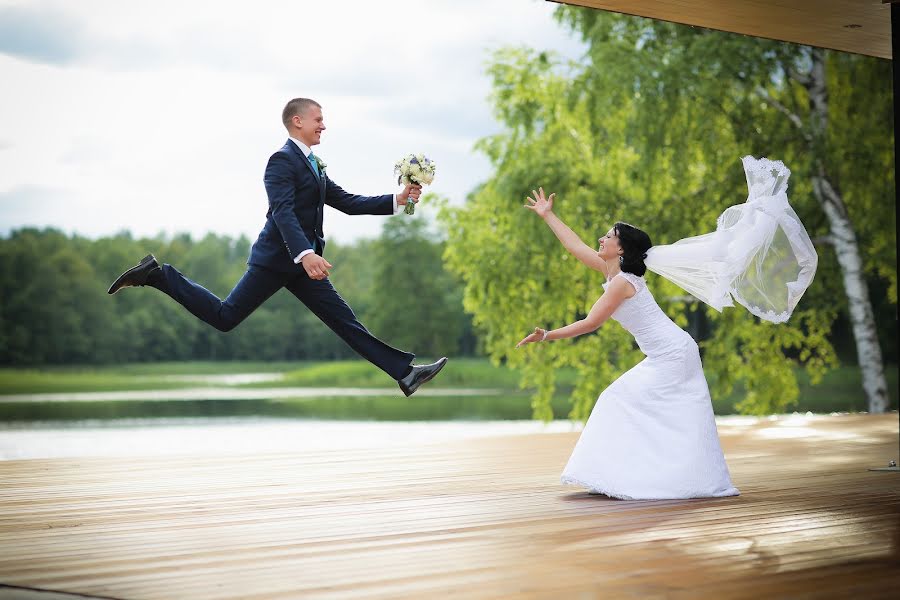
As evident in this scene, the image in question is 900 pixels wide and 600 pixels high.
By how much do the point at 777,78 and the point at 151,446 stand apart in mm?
10377

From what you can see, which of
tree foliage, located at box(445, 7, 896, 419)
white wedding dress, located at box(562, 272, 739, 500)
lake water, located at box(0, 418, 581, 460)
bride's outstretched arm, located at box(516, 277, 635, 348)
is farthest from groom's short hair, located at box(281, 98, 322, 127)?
lake water, located at box(0, 418, 581, 460)

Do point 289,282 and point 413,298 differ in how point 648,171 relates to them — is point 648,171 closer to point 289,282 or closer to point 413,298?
point 289,282

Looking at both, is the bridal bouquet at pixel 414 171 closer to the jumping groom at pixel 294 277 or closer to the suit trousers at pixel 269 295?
the jumping groom at pixel 294 277

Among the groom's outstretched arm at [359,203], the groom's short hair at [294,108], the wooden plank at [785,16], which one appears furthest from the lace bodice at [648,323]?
the groom's short hair at [294,108]

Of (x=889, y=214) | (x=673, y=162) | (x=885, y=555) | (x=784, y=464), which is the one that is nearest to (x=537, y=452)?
(x=784, y=464)

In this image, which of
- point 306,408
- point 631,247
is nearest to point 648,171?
point 631,247

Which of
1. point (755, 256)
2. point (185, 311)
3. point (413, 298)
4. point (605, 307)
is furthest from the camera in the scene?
point (413, 298)

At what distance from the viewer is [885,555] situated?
3.65m

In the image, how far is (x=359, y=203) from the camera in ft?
18.4

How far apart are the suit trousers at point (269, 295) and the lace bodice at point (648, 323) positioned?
1042mm

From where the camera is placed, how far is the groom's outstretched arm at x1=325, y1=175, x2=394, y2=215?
5.57 meters

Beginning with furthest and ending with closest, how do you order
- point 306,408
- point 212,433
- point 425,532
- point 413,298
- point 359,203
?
point 306,408 < point 413,298 < point 212,433 < point 359,203 < point 425,532

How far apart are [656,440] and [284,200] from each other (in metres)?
1.97

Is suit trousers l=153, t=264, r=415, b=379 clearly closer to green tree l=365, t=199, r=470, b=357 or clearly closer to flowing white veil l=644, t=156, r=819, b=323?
flowing white veil l=644, t=156, r=819, b=323
